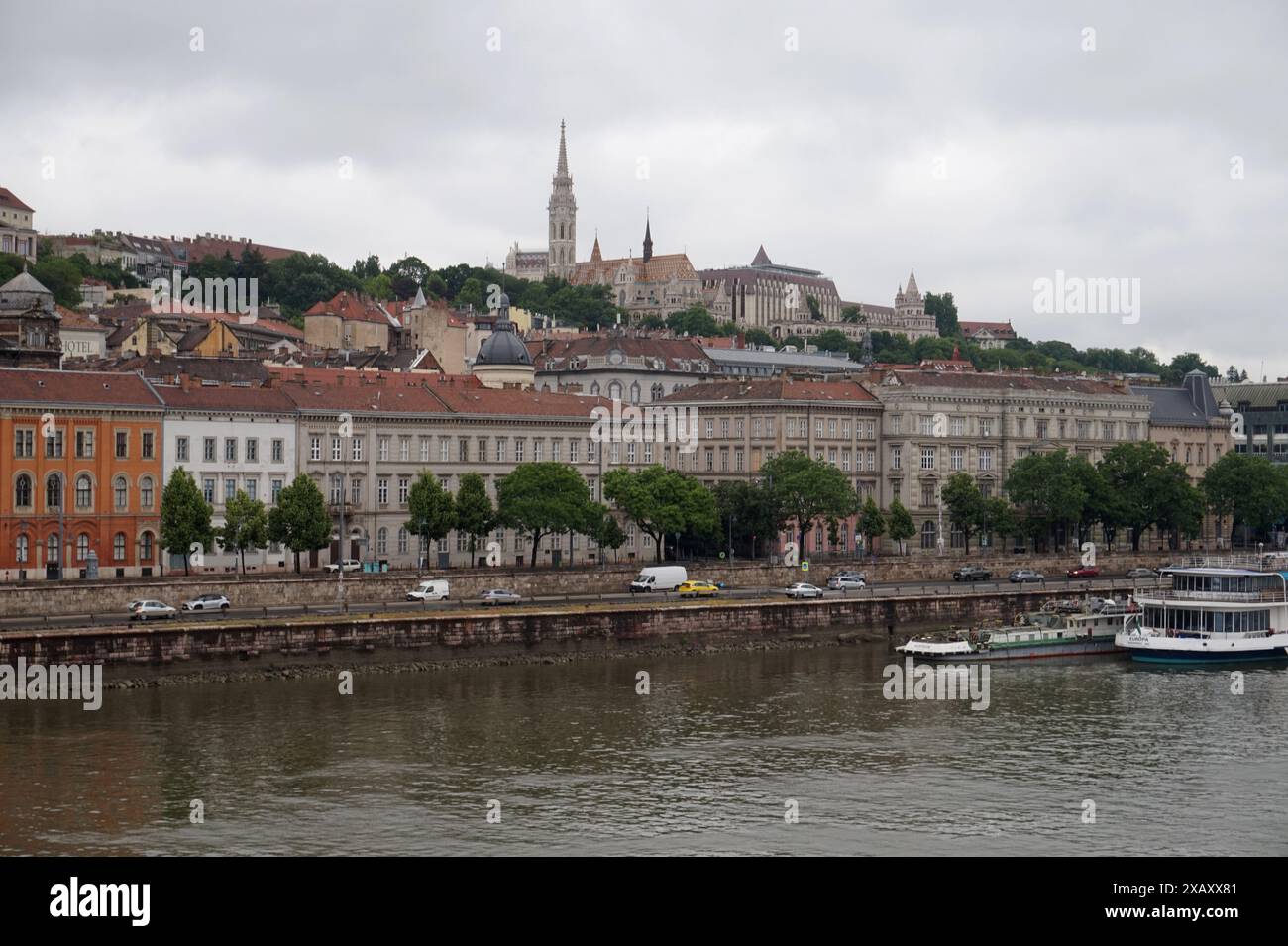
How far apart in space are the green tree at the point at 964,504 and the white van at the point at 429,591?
35.9 metres

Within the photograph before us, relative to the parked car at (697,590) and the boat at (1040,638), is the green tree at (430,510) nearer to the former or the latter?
the parked car at (697,590)

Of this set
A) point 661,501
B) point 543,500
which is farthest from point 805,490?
point 543,500

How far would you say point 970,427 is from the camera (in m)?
101

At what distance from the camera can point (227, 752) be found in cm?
4241

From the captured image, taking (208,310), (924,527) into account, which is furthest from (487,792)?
(208,310)

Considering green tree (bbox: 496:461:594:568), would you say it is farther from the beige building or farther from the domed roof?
the domed roof

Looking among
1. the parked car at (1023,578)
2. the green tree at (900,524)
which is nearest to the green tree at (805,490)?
the green tree at (900,524)

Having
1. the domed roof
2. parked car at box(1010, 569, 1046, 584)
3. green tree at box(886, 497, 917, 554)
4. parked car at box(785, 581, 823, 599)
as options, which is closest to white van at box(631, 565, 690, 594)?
parked car at box(785, 581, 823, 599)

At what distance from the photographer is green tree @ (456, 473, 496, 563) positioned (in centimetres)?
7712

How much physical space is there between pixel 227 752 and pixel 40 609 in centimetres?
1996

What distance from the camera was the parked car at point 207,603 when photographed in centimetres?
6097

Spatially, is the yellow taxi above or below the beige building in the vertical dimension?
below

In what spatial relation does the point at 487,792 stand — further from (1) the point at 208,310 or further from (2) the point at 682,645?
(1) the point at 208,310

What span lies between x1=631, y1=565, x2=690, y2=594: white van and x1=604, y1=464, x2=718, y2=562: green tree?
7.65m
